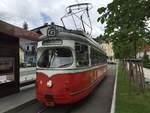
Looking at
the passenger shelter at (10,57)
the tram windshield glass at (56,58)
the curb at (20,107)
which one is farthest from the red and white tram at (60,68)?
the passenger shelter at (10,57)

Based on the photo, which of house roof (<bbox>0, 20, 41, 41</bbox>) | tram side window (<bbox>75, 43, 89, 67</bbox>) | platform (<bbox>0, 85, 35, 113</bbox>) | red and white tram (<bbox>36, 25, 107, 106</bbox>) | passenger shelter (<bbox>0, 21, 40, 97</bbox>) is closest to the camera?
red and white tram (<bbox>36, 25, 107, 106</bbox>)

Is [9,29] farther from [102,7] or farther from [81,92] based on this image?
[102,7]

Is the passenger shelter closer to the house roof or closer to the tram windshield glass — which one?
the house roof

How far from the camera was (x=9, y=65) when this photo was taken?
44.4 feet

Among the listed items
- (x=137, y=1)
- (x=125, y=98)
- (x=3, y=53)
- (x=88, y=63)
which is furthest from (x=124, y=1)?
(x=3, y=53)

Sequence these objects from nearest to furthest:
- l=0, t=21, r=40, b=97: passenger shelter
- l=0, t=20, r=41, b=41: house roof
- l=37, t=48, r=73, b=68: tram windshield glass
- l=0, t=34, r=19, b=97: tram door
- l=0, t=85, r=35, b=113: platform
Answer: l=37, t=48, r=73, b=68: tram windshield glass, l=0, t=85, r=35, b=113: platform, l=0, t=20, r=41, b=41: house roof, l=0, t=21, r=40, b=97: passenger shelter, l=0, t=34, r=19, b=97: tram door

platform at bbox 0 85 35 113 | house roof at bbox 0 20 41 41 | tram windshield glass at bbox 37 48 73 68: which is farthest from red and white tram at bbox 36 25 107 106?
house roof at bbox 0 20 41 41

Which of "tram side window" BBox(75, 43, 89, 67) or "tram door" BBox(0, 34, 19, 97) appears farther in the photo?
"tram door" BBox(0, 34, 19, 97)

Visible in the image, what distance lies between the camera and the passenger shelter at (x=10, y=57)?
12.6 metres

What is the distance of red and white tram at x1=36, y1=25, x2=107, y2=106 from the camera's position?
9.71m

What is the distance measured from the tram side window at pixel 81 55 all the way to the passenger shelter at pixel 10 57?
3.27 meters

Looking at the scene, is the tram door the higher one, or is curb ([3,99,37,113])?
the tram door

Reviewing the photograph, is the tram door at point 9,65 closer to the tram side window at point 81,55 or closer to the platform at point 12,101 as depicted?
the platform at point 12,101

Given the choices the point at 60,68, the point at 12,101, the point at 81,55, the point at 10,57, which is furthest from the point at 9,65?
the point at 60,68
